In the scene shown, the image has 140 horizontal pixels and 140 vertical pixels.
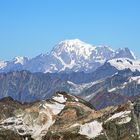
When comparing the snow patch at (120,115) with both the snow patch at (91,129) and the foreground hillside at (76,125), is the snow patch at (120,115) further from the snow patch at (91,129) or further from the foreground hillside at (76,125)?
the snow patch at (91,129)

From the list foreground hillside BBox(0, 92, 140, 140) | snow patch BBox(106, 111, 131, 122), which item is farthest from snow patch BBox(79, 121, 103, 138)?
snow patch BBox(106, 111, 131, 122)

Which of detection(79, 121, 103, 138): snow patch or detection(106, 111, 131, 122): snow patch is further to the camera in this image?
detection(106, 111, 131, 122): snow patch

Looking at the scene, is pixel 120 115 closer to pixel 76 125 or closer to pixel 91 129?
pixel 91 129

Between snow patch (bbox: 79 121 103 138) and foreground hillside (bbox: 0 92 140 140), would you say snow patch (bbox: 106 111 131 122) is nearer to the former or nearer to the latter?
foreground hillside (bbox: 0 92 140 140)

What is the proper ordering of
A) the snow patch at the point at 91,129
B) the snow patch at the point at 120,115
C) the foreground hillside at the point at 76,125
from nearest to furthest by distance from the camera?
1. the foreground hillside at the point at 76,125
2. the snow patch at the point at 91,129
3. the snow patch at the point at 120,115

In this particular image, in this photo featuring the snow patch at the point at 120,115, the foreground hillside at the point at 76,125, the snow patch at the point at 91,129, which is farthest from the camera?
the snow patch at the point at 120,115

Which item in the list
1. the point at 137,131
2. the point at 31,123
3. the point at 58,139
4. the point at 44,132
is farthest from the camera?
the point at 31,123

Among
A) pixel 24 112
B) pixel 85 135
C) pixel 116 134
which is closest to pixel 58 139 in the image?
pixel 85 135

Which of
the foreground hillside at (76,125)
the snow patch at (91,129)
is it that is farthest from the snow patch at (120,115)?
the snow patch at (91,129)

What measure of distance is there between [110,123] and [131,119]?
20.8 ft

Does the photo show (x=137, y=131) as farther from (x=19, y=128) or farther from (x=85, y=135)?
(x=19, y=128)

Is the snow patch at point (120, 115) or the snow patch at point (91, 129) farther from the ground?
the snow patch at point (120, 115)

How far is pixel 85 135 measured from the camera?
164375 mm

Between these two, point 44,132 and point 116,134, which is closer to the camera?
point 116,134
